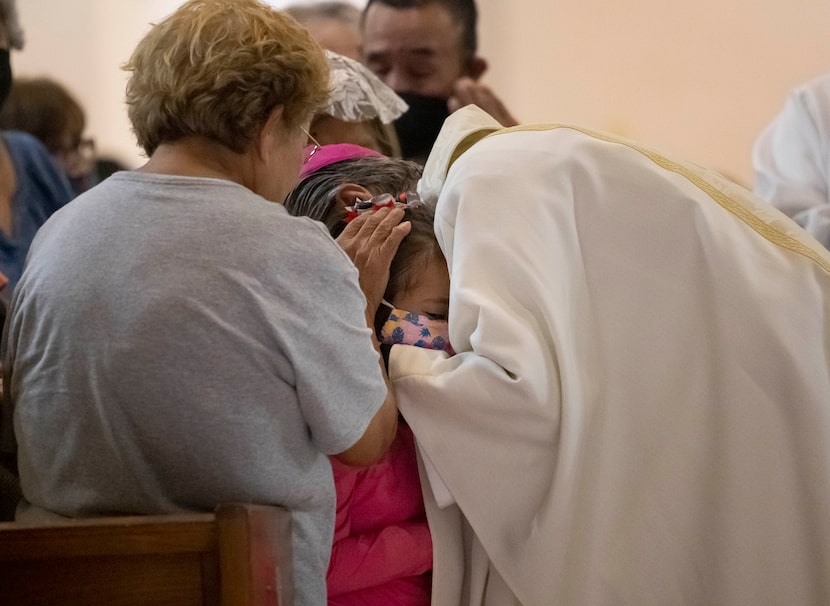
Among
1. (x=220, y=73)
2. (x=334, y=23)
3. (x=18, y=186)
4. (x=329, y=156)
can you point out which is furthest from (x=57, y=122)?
(x=220, y=73)

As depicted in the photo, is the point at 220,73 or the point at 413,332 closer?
the point at 220,73

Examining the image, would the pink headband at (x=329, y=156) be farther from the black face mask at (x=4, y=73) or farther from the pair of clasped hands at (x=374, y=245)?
the black face mask at (x=4, y=73)

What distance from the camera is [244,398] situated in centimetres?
87

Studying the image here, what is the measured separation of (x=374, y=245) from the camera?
1.13 m

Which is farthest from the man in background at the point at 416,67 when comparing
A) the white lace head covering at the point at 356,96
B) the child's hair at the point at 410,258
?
the child's hair at the point at 410,258

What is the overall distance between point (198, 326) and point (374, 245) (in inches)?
13.1

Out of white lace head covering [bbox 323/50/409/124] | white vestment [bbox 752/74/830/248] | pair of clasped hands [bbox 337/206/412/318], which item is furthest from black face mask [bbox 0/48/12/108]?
white vestment [bbox 752/74/830/248]

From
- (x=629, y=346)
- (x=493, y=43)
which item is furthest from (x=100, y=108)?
(x=629, y=346)

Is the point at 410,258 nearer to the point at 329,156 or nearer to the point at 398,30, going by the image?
the point at 329,156

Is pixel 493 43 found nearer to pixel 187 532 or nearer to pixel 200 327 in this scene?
pixel 200 327

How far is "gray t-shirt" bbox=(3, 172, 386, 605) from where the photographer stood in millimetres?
854

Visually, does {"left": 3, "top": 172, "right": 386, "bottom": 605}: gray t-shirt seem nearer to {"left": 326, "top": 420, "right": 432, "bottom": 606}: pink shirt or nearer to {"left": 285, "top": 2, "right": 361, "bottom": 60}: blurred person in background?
{"left": 326, "top": 420, "right": 432, "bottom": 606}: pink shirt

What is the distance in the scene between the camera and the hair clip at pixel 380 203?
1216 mm

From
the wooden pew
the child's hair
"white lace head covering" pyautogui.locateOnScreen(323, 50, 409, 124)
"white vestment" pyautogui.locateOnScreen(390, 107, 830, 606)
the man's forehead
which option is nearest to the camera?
the wooden pew
